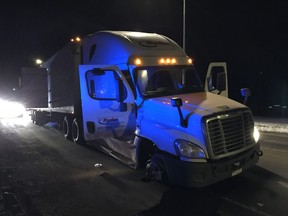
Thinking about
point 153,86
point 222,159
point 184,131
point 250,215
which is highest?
point 153,86

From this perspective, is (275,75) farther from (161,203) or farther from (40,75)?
(161,203)

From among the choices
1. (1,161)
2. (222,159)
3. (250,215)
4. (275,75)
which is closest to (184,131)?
(222,159)

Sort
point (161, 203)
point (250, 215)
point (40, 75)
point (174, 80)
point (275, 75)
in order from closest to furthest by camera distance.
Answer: point (250, 215) < point (161, 203) < point (174, 80) < point (40, 75) < point (275, 75)

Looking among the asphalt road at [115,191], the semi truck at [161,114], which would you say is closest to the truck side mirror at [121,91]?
the semi truck at [161,114]

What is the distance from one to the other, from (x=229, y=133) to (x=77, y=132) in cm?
638

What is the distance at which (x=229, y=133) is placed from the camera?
6.24m

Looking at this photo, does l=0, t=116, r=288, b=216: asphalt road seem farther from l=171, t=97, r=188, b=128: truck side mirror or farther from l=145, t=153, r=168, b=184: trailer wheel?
l=171, t=97, r=188, b=128: truck side mirror

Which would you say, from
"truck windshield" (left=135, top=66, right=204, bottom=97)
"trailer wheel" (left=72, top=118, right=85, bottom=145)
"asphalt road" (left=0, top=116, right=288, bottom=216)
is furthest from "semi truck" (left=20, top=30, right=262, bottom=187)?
"trailer wheel" (left=72, top=118, right=85, bottom=145)

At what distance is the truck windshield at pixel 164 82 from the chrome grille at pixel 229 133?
4.78 ft

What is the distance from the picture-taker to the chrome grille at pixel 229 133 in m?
6.00

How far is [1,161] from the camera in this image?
9.35 metres

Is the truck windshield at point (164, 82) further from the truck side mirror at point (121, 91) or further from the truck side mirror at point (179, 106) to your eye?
the truck side mirror at point (179, 106)

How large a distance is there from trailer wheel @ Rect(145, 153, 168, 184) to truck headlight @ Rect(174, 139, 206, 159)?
515 millimetres

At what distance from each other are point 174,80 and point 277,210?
3471 millimetres
